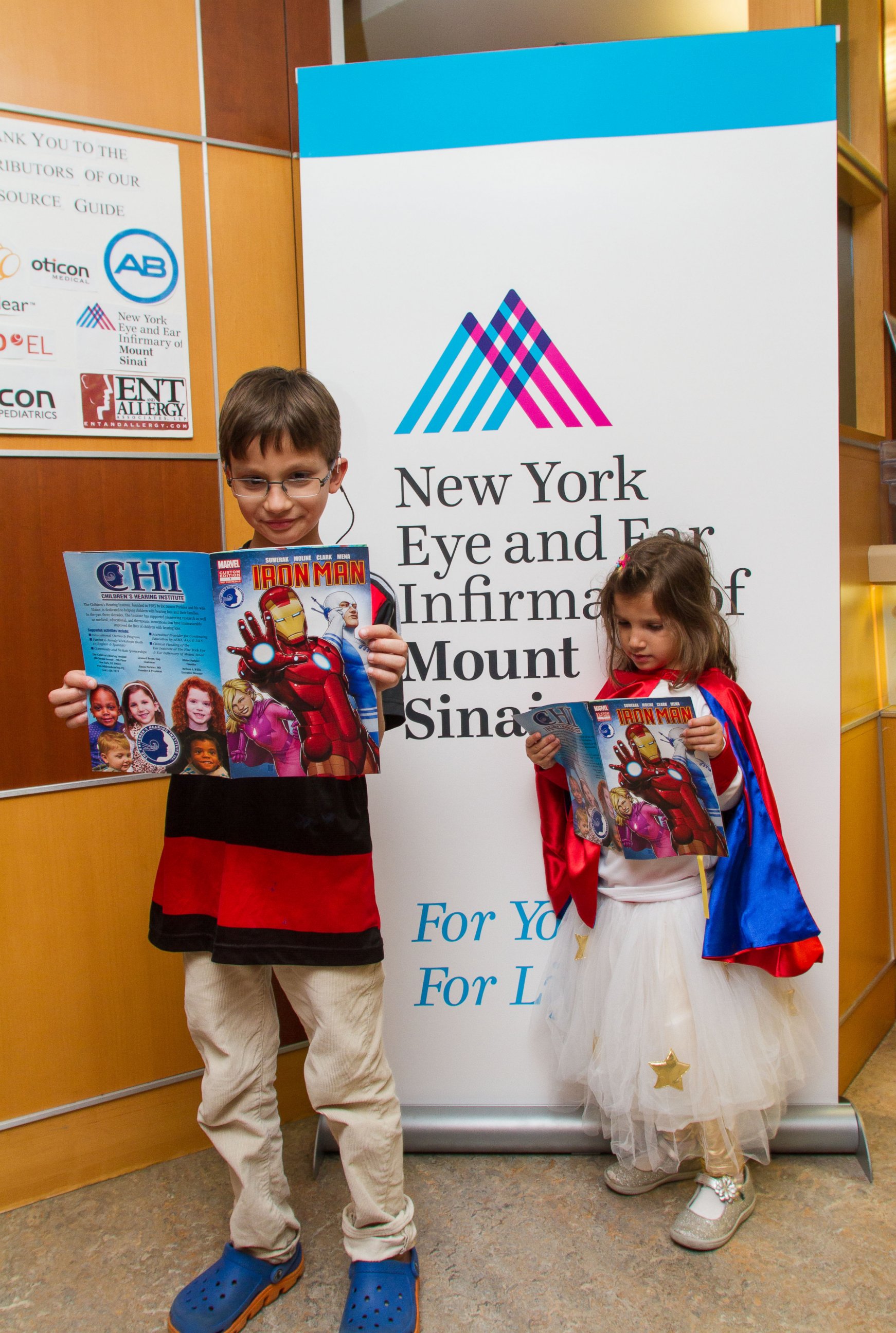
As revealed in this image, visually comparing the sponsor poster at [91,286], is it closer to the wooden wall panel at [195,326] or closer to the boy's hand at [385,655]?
the wooden wall panel at [195,326]

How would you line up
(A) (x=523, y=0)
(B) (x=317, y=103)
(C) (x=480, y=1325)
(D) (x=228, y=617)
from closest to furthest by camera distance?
(D) (x=228, y=617) → (C) (x=480, y=1325) → (B) (x=317, y=103) → (A) (x=523, y=0)

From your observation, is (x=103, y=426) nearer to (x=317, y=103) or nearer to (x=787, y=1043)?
(x=317, y=103)

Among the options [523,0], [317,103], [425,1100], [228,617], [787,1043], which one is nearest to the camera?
[228,617]

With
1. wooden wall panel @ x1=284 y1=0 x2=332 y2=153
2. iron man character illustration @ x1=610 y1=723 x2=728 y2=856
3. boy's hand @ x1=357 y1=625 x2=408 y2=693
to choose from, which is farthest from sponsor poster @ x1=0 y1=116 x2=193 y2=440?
iron man character illustration @ x1=610 y1=723 x2=728 y2=856

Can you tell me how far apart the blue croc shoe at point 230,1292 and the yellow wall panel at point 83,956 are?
0.56 metres

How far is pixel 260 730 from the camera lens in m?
1.38

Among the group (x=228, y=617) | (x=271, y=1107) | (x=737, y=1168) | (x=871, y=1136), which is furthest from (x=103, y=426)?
(x=871, y=1136)

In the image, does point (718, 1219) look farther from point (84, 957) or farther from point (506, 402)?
point (506, 402)

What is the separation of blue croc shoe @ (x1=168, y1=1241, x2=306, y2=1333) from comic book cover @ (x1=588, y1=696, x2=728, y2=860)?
98 centimetres

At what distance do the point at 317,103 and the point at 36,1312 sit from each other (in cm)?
237

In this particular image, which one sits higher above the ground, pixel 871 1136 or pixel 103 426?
pixel 103 426

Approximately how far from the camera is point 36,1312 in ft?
5.49

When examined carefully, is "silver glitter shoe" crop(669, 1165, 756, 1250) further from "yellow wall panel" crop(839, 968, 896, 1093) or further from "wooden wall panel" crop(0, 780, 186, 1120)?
"wooden wall panel" crop(0, 780, 186, 1120)

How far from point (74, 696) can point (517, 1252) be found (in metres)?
1.31
